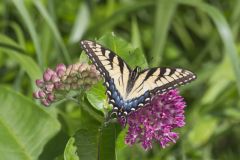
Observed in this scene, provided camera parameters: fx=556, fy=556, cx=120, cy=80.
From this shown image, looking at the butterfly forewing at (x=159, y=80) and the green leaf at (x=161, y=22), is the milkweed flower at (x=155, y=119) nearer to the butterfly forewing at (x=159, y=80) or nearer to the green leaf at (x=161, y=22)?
the butterfly forewing at (x=159, y=80)

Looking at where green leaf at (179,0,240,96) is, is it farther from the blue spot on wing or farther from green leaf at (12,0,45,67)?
the blue spot on wing

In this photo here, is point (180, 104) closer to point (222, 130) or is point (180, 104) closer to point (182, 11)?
point (222, 130)

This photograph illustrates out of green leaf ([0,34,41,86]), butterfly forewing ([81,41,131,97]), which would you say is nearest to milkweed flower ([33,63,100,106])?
butterfly forewing ([81,41,131,97])

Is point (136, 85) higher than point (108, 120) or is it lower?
higher

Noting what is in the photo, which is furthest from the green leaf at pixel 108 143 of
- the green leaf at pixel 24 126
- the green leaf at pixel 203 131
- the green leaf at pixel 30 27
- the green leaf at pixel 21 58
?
the green leaf at pixel 203 131

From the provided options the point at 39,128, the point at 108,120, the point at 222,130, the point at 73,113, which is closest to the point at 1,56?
the point at 73,113

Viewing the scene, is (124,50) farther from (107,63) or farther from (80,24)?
(80,24)

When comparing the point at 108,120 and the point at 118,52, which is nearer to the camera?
the point at 108,120

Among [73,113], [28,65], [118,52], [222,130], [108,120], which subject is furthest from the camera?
[222,130]

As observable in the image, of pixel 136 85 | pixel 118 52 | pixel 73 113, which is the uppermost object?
pixel 73 113
